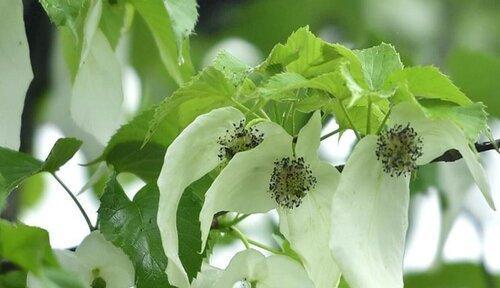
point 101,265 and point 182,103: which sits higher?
point 182,103

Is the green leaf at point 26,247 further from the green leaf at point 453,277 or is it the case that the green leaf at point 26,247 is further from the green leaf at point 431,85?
the green leaf at point 453,277

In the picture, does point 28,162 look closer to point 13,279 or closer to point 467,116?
point 13,279

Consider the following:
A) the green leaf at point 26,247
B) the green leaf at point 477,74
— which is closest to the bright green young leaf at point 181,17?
the green leaf at point 26,247

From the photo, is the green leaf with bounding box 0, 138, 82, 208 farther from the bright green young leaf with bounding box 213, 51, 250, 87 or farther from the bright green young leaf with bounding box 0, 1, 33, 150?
the bright green young leaf with bounding box 213, 51, 250, 87

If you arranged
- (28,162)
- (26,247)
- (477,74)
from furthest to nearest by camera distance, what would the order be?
(477,74), (28,162), (26,247)

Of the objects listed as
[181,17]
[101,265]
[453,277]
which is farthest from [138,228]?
[453,277]

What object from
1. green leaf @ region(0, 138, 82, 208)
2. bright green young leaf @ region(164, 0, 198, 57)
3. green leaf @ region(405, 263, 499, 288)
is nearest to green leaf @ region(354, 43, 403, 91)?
bright green young leaf @ region(164, 0, 198, 57)

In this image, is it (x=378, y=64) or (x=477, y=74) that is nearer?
(x=378, y=64)
